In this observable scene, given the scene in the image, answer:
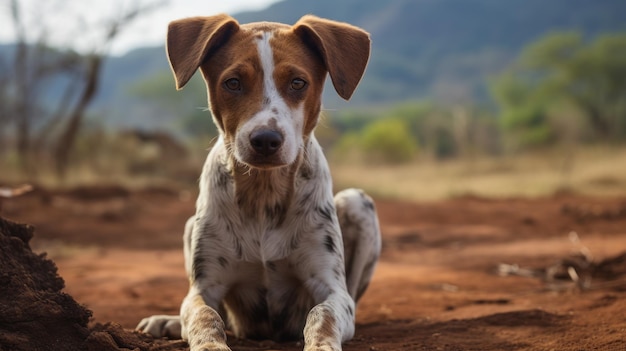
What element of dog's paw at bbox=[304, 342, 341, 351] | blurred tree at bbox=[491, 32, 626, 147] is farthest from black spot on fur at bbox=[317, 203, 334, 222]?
blurred tree at bbox=[491, 32, 626, 147]

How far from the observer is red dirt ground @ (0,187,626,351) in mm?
4375

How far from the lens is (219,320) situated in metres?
3.95

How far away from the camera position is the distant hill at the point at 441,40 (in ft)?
463

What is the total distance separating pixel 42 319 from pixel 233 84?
65.7 inches

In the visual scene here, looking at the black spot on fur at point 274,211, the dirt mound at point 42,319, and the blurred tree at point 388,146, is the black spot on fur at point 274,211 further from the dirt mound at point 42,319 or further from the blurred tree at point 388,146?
the blurred tree at point 388,146

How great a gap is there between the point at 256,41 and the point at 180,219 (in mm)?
10501

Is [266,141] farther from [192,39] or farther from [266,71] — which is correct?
[192,39]

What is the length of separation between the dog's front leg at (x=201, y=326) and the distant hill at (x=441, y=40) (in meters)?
113

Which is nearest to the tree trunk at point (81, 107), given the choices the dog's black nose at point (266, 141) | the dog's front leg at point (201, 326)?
the dog's front leg at point (201, 326)

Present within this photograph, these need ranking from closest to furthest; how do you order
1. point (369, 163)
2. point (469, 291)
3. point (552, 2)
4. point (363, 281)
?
point (363, 281)
point (469, 291)
point (369, 163)
point (552, 2)

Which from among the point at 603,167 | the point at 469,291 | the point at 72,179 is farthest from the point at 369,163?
the point at 469,291

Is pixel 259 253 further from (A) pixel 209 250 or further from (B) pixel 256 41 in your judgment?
(B) pixel 256 41

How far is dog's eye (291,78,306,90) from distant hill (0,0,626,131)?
113345 mm

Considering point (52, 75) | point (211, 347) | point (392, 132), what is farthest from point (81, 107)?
point (392, 132)
